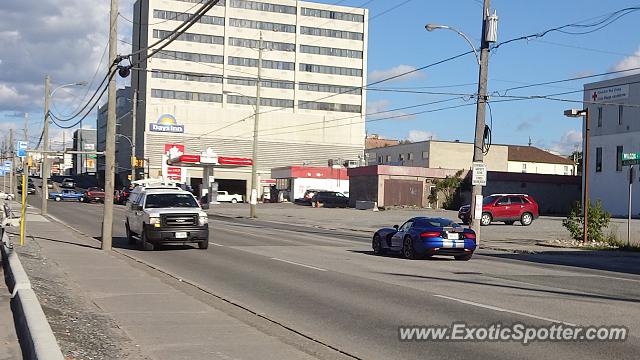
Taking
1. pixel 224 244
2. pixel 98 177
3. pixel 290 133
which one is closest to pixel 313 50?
pixel 290 133

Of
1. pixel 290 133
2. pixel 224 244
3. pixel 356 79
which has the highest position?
pixel 356 79

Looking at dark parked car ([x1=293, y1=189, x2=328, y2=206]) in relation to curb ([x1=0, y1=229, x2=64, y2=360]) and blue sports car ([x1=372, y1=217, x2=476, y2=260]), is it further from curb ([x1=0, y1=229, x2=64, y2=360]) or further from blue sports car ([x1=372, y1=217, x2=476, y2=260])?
curb ([x1=0, y1=229, x2=64, y2=360])

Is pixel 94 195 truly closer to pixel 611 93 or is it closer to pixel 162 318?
pixel 611 93

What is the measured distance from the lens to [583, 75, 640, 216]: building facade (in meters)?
59.2

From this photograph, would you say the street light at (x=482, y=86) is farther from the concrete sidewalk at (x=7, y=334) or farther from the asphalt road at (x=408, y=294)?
the concrete sidewalk at (x=7, y=334)

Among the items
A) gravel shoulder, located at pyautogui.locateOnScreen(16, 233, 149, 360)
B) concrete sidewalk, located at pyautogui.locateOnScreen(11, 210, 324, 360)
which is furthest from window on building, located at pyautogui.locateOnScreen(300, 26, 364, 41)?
gravel shoulder, located at pyautogui.locateOnScreen(16, 233, 149, 360)

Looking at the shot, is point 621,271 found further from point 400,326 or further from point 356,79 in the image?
point 356,79

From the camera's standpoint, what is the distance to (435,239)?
68.1ft

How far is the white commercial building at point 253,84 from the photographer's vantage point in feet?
326

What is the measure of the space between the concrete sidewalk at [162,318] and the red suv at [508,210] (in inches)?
1127

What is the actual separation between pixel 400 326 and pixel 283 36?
98619 mm

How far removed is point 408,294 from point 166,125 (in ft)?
284

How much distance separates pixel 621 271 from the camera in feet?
65.0

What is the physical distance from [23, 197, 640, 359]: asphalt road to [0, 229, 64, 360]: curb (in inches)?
127
